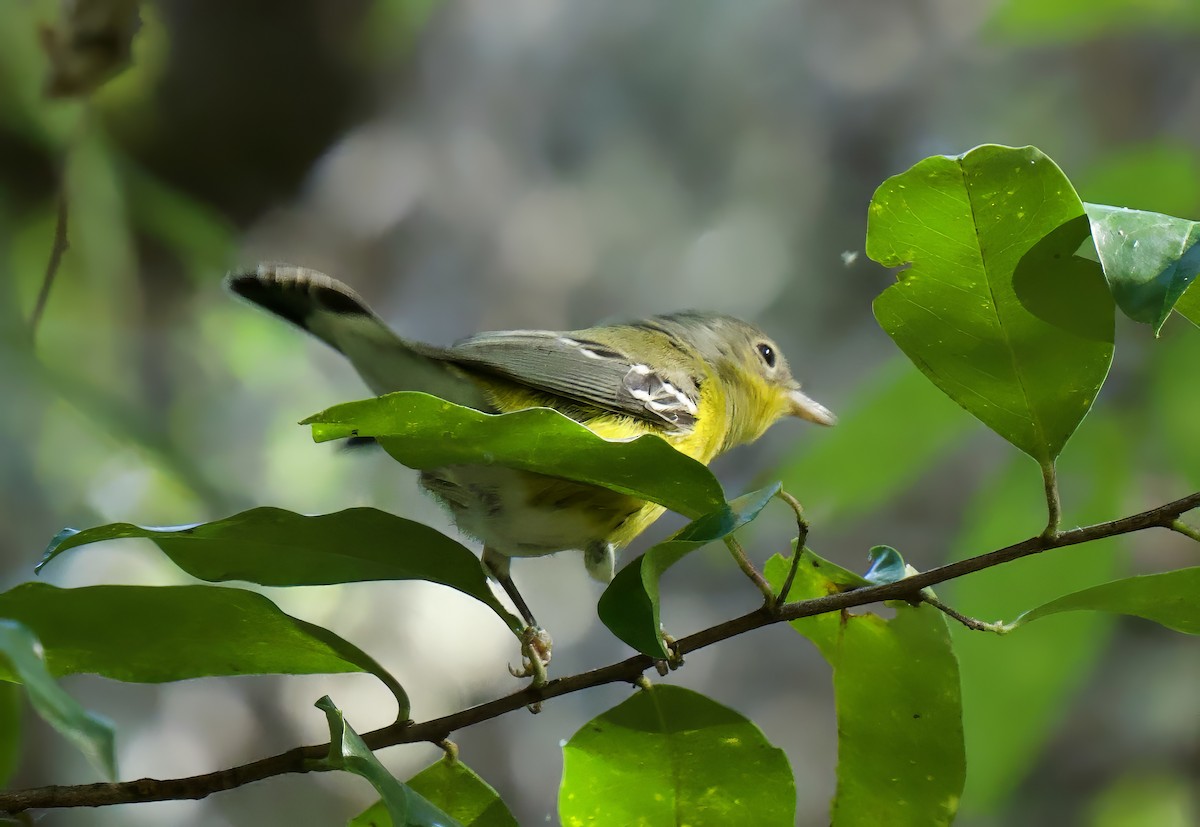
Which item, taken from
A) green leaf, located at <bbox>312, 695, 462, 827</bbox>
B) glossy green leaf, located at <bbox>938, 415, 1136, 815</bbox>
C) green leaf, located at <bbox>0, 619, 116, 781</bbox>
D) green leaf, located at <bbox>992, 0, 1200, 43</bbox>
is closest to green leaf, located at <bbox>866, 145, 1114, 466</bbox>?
green leaf, located at <bbox>312, 695, 462, 827</bbox>

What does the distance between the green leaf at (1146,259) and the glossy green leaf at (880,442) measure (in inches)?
48.1

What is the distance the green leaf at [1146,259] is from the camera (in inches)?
22.7

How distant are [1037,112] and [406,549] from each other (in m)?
2.71

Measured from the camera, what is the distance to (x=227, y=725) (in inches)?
90.1

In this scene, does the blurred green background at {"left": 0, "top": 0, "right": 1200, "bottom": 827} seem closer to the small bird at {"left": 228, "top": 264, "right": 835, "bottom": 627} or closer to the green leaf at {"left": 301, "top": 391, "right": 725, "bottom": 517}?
the small bird at {"left": 228, "top": 264, "right": 835, "bottom": 627}

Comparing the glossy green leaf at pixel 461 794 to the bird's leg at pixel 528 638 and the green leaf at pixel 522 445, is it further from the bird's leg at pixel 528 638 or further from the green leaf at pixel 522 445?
the green leaf at pixel 522 445

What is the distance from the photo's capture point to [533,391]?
128cm

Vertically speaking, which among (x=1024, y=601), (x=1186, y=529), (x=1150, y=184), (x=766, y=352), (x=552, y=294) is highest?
(x=552, y=294)

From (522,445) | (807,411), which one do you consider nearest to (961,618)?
(522,445)

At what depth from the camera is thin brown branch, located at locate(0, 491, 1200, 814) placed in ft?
2.37

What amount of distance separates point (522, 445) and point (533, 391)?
1.93 feet

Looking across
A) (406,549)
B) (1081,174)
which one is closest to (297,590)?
(406,549)

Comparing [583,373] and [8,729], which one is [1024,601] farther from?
[8,729]

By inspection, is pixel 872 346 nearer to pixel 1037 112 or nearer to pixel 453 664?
pixel 1037 112
